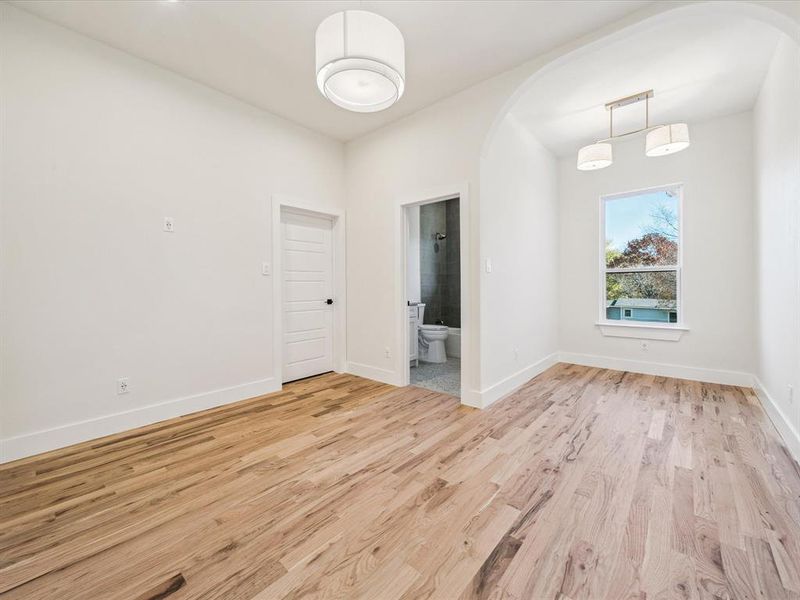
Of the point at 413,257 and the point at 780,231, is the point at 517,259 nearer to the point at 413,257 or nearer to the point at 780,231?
the point at 780,231

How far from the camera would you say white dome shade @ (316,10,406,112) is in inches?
67.1

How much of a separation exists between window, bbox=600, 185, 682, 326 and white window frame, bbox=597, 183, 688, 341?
0.5 inches

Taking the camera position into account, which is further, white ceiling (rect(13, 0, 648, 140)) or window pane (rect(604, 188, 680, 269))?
window pane (rect(604, 188, 680, 269))

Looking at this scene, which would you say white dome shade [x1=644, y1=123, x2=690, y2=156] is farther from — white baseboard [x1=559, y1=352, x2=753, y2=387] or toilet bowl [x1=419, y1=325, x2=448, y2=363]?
toilet bowl [x1=419, y1=325, x2=448, y2=363]

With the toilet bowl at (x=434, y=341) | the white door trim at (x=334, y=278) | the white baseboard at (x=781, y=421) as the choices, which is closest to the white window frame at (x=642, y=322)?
the white baseboard at (x=781, y=421)

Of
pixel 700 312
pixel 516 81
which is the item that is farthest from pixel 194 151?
pixel 700 312

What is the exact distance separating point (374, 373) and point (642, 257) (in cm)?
371

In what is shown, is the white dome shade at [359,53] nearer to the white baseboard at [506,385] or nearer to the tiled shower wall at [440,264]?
the white baseboard at [506,385]

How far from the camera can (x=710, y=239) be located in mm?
3785

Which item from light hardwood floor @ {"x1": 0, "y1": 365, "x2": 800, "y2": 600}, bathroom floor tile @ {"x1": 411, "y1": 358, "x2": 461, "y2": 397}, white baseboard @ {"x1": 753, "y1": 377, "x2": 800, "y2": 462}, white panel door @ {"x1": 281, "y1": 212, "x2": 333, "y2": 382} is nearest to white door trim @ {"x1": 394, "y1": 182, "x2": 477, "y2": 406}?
bathroom floor tile @ {"x1": 411, "y1": 358, "x2": 461, "y2": 397}

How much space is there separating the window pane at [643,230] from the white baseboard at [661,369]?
1247 mm

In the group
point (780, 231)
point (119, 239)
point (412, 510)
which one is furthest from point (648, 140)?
point (119, 239)

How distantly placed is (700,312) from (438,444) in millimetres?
3660

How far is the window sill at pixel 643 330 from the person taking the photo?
4.00m
